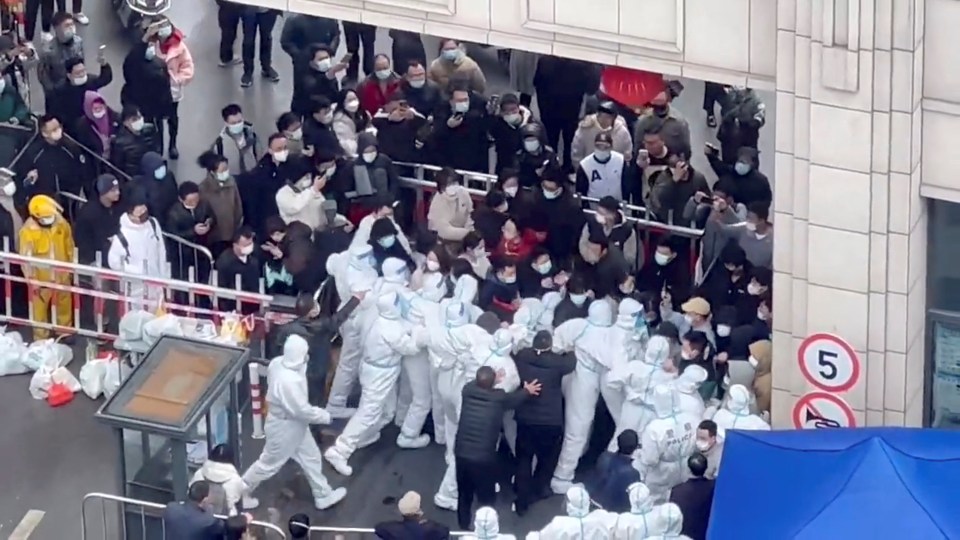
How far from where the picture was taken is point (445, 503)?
23281 mm

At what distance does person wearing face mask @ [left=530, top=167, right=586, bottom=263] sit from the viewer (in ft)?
82.6

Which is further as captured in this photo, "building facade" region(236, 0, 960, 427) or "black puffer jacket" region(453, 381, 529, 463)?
"black puffer jacket" region(453, 381, 529, 463)

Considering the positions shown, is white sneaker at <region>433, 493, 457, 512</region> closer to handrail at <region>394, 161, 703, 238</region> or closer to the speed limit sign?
the speed limit sign

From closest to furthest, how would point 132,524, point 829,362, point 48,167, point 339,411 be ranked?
1. point 829,362
2. point 132,524
3. point 339,411
4. point 48,167

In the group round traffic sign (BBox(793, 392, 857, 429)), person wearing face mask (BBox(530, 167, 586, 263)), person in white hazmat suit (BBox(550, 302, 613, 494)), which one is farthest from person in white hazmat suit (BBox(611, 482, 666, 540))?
person wearing face mask (BBox(530, 167, 586, 263))

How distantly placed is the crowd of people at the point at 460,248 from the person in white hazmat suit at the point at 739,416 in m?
0.02

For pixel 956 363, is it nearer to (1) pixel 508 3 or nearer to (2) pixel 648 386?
(2) pixel 648 386

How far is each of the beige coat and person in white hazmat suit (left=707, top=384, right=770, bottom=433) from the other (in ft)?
14.0

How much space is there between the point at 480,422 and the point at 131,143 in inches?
249

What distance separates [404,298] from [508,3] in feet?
8.86

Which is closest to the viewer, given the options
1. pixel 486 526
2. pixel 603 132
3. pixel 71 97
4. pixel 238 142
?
pixel 486 526

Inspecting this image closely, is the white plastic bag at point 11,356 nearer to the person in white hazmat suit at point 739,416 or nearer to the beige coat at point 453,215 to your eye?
the beige coat at point 453,215

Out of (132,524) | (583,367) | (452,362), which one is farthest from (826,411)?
(132,524)

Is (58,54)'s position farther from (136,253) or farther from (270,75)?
(136,253)
